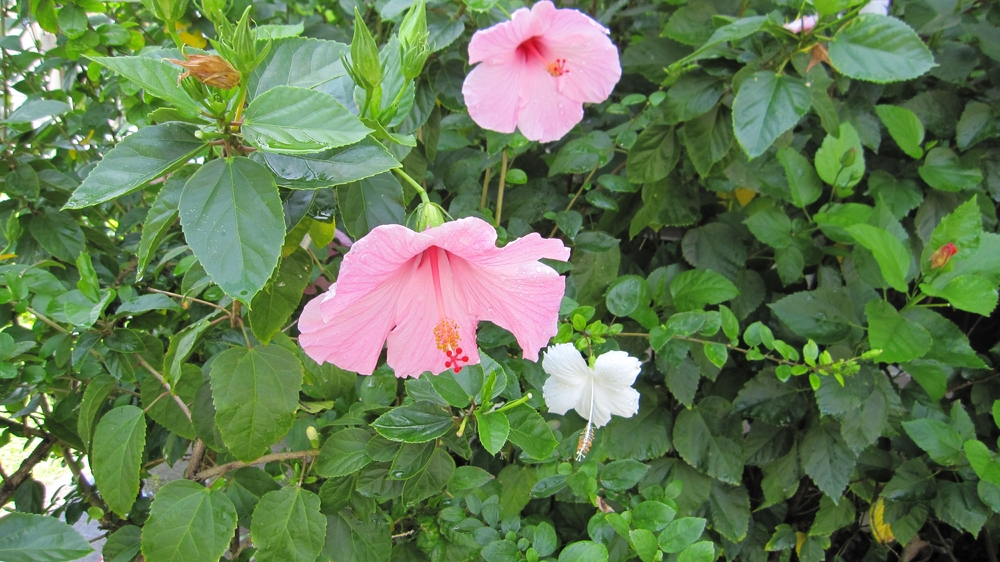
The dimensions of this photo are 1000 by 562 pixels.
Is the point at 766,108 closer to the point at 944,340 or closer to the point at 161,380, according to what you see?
the point at 944,340

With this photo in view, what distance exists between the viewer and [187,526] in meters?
0.71

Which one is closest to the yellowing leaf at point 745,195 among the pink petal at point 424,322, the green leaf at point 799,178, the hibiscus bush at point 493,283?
the hibiscus bush at point 493,283

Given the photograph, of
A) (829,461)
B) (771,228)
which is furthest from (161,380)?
(829,461)

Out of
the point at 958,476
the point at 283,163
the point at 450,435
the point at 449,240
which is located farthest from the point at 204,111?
the point at 958,476

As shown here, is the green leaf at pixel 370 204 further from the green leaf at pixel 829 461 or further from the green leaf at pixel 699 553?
the green leaf at pixel 829 461

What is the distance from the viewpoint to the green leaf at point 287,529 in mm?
733

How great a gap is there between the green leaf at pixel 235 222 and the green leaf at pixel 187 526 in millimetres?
381

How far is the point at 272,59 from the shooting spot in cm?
66

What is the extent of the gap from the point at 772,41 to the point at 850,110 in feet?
1.40

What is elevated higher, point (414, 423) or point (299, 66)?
point (299, 66)

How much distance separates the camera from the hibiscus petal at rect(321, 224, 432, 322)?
53 cm

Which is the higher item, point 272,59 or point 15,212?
point 272,59

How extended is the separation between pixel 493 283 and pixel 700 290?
521 millimetres

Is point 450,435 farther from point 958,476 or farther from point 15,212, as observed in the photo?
point 958,476
